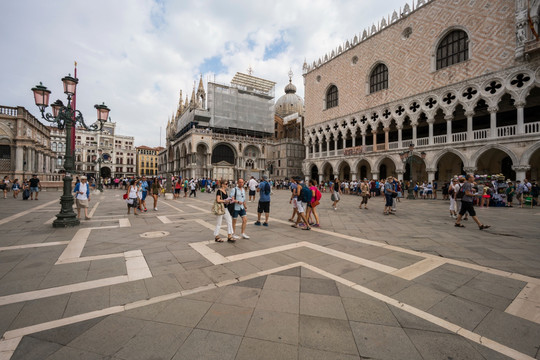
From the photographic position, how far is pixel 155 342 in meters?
2.14

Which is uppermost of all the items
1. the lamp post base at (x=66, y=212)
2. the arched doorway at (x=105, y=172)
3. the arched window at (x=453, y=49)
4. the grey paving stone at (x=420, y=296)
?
the arched window at (x=453, y=49)

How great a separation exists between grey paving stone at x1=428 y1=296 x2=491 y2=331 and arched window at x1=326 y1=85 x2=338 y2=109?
3261 centimetres

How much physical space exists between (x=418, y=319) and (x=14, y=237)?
8586mm

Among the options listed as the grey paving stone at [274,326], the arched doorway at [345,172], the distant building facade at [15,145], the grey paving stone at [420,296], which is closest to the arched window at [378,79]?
the arched doorway at [345,172]

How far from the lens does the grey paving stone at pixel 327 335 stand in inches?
82.5

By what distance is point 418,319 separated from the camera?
2529 mm

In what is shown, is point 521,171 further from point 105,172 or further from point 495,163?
point 105,172

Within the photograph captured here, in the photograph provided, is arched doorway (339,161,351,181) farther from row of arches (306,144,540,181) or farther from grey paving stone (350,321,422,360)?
grey paving stone (350,321,422,360)

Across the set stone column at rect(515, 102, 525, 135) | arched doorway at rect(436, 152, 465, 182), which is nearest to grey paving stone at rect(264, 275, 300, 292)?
stone column at rect(515, 102, 525, 135)

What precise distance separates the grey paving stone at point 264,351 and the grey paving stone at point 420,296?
1755 mm

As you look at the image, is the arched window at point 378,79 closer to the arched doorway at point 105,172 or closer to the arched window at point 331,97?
the arched window at point 331,97

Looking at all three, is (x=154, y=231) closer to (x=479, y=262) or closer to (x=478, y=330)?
(x=478, y=330)

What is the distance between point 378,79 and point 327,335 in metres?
30.5

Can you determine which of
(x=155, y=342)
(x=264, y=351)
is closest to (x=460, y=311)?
(x=264, y=351)
